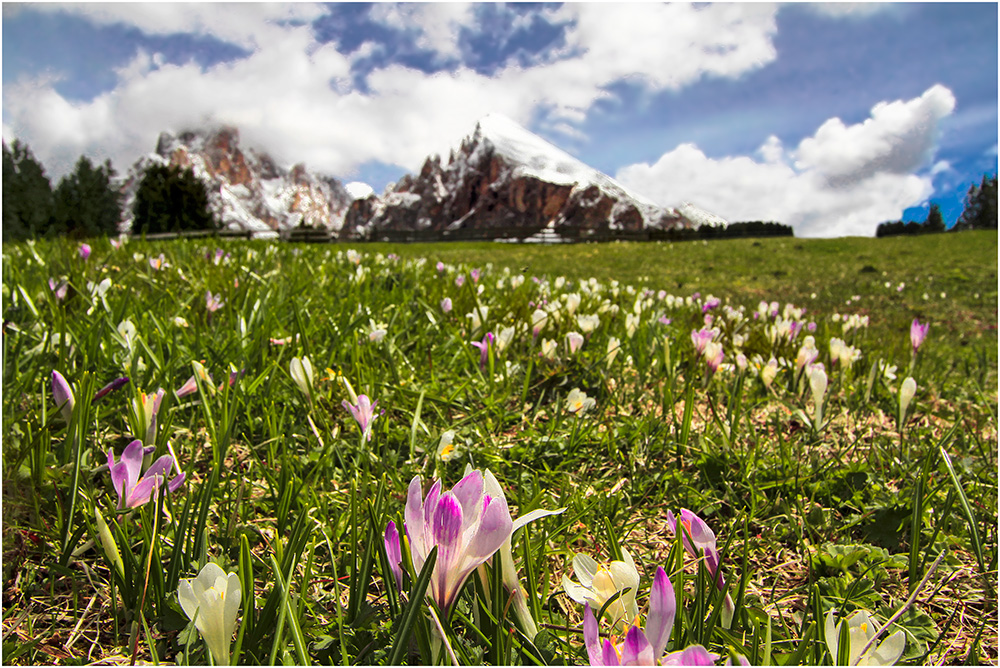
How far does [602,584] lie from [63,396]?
138 cm

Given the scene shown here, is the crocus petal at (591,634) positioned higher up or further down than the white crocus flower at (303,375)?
further down

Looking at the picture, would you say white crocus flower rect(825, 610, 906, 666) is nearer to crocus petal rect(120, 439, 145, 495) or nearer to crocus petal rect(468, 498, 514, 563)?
crocus petal rect(468, 498, 514, 563)

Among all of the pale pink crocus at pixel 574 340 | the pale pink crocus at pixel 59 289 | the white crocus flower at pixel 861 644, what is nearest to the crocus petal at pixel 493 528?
the white crocus flower at pixel 861 644

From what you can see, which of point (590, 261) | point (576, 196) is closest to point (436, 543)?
point (590, 261)

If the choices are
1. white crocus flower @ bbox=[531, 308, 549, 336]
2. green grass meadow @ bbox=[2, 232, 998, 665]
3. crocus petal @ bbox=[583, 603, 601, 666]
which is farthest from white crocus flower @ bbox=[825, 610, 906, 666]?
white crocus flower @ bbox=[531, 308, 549, 336]

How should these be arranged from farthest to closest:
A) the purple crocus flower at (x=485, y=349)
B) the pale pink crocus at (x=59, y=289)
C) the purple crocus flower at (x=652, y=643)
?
1. the pale pink crocus at (x=59, y=289)
2. the purple crocus flower at (x=485, y=349)
3. the purple crocus flower at (x=652, y=643)

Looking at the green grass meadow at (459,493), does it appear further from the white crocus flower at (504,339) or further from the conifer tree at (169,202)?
the conifer tree at (169,202)

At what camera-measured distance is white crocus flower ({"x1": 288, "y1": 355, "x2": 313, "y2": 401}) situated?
5.28 ft

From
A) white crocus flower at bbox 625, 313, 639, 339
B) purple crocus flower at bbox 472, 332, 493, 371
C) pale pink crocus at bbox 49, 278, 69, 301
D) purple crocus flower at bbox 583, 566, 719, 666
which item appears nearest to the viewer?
purple crocus flower at bbox 583, 566, 719, 666

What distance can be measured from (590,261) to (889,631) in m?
13.6

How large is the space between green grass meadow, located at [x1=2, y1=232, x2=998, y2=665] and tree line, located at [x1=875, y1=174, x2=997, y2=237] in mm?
48093

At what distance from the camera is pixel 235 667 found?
82 cm

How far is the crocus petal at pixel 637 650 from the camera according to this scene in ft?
2.13

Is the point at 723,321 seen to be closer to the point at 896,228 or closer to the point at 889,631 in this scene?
the point at 889,631
